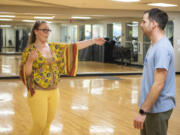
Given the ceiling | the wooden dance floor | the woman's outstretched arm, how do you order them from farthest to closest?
1. the ceiling
2. the wooden dance floor
3. the woman's outstretched arm

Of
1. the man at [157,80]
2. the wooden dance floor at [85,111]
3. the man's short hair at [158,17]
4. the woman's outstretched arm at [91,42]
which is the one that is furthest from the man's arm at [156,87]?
the wooden dance floor at [85,111]

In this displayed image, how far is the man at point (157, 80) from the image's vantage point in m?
2.38

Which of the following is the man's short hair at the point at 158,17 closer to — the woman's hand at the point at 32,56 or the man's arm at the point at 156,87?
the man's arm at the point at 156,87

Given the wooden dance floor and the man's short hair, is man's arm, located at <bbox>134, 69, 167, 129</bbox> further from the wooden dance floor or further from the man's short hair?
the wooden dance floor

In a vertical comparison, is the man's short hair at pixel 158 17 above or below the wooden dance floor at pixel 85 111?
above

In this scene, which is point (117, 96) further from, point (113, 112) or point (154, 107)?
point (154, 107)

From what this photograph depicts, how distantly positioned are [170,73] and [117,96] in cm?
622

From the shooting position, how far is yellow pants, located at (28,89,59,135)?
11.6ft

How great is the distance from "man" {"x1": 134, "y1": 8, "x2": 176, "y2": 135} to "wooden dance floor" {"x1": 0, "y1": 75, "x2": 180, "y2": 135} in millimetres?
2728

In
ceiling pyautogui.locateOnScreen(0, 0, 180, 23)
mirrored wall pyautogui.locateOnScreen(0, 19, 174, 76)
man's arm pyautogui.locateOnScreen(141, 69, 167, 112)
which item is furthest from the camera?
mirrored wall pyautogui.locateOnScreen(0, 19, 174, 76)

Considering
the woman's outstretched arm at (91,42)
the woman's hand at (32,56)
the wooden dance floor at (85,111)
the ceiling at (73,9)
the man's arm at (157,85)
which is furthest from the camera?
the ceiling at (73,9)

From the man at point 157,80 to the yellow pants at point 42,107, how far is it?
1.30 m

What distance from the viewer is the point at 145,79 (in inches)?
99.7

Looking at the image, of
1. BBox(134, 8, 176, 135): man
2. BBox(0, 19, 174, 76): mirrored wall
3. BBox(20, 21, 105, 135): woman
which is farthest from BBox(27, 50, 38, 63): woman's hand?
BBox(0, 19, 174, 76): mirrored wall
